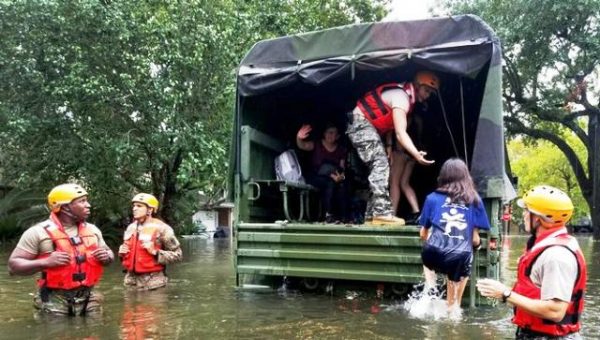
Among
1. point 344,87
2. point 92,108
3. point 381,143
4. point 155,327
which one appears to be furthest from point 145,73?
point 155,327

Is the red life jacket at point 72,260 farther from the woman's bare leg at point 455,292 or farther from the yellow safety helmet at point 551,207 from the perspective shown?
the yellow safety helmet at point 551,207

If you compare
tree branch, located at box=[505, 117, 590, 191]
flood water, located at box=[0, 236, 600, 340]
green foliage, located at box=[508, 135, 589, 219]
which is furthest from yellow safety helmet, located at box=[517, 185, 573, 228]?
green foliage, located at box=[508, 135, 589, 219]

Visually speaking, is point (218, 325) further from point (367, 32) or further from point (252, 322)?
point (367, 32)

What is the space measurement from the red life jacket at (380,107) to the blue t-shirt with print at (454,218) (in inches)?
64.6

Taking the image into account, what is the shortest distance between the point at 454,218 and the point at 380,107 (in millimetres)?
1964

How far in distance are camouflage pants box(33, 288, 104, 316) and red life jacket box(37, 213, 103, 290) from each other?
8cm

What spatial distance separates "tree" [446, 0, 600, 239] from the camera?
19266mm

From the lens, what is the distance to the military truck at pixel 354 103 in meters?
6.28

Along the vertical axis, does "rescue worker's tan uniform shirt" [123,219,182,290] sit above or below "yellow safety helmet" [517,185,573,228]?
below

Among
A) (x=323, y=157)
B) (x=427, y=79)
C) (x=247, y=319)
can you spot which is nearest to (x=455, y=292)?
(x=247, y=319)

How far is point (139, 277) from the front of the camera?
7898 millimetres

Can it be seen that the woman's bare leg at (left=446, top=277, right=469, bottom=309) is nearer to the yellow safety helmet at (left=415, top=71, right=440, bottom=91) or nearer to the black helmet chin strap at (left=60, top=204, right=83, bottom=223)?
the yellow safety helmet at (left=415, top=71, right=440, bottom=91)

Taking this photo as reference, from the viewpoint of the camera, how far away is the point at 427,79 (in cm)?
728

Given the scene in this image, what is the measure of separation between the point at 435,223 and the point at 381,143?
1.80 m
